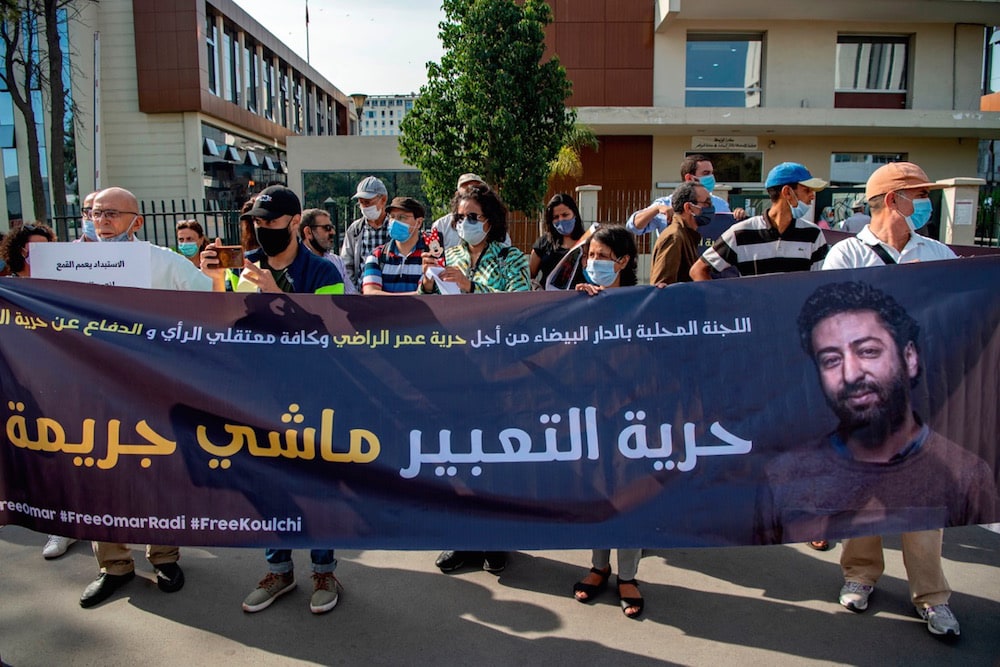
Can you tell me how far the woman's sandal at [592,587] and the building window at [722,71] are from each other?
17592mm

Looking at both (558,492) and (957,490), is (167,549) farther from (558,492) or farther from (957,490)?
(957,490)

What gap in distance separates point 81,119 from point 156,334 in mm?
22251

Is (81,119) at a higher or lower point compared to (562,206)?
higher

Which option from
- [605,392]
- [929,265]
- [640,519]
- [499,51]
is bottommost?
[640,519]

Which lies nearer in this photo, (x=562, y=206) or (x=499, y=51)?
(x=562, y=206)

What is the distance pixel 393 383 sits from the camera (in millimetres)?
3223

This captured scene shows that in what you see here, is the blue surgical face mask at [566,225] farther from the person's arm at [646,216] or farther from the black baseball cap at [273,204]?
the black baseball cap at [273,204]

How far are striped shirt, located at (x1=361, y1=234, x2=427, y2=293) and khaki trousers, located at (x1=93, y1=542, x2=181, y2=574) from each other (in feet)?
6.19

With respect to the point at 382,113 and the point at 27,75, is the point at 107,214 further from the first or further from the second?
the point at 382,113

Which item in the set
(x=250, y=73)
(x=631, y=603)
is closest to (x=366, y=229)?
(x=631, y=603)

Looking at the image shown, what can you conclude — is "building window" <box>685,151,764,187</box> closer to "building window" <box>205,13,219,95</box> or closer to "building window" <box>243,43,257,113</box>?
"building window" <box>205,13,219,95</box>

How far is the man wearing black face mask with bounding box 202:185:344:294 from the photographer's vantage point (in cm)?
381

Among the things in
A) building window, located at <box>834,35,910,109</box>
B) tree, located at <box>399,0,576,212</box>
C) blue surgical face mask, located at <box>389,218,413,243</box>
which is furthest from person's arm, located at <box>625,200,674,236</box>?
building window, located at <box>834,35,910,109</box>

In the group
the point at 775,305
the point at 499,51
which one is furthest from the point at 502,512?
the point at 499,51
